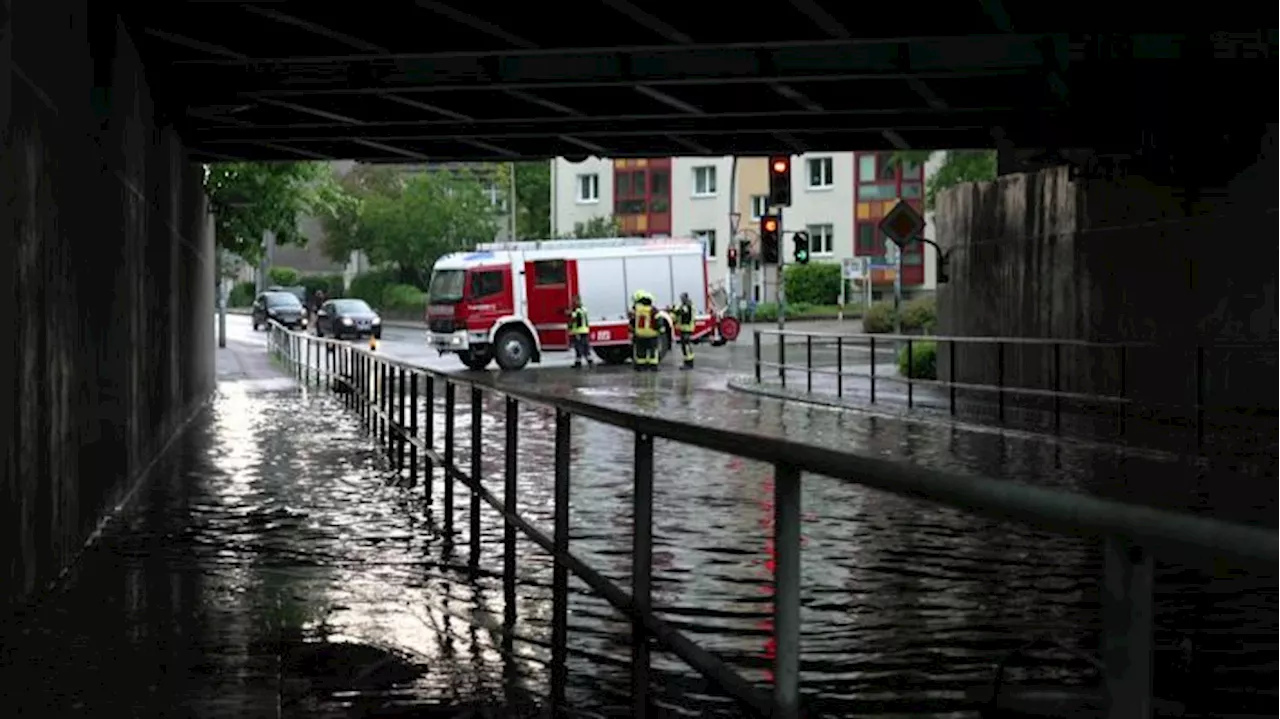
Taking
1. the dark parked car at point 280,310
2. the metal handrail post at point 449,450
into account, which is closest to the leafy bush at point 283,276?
the dark parked car at point 280,310

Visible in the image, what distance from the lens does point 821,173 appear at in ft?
304

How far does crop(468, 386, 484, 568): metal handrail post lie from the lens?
10.8 m

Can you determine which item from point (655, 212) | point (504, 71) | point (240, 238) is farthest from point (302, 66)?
point (655, 212)

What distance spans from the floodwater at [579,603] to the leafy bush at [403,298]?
83.7 meters

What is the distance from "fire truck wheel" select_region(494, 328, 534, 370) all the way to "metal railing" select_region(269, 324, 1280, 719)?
37.7m

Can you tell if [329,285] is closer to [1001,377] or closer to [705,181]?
[705,181]

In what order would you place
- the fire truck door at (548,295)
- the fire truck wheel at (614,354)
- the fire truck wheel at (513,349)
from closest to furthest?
the fire truck wheel at (513,349) → the fire truck door at (548,295) → the fire truck wheel at (614,354)

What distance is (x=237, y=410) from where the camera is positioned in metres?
28.6

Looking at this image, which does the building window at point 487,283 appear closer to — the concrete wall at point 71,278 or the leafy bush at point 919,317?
the leafy bush at point 919,317

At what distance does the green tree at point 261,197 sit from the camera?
1405 inches

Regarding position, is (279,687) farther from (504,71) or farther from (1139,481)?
(504,71)

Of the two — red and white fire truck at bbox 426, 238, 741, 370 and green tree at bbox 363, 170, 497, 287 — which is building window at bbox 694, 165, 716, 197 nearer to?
green tree at bbox 363, 170, 497, 287

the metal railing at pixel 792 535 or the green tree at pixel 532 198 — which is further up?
the green tree at pixel 532 198

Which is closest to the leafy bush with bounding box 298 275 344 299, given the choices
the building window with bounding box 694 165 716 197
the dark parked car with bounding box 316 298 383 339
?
the building window with bounding box 694 165 716 197
